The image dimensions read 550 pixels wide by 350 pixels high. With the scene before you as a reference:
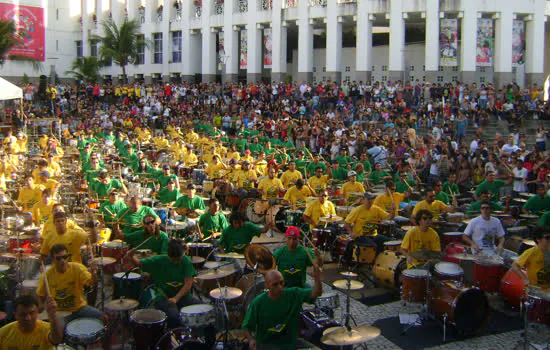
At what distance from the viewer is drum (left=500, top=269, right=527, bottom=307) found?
9758 millimetres

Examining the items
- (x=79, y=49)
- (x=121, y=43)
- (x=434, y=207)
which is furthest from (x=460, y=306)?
(x=79, y=49)

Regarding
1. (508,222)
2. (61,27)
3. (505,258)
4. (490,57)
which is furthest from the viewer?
(61,27)

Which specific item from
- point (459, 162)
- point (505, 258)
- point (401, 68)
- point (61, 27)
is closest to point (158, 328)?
point (505, 258)

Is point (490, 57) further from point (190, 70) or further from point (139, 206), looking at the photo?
point (139, 206)

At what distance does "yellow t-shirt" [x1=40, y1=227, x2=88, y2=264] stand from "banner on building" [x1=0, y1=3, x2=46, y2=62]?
51267mm

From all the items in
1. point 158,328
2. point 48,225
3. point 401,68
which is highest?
point 401,68

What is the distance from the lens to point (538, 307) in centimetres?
875

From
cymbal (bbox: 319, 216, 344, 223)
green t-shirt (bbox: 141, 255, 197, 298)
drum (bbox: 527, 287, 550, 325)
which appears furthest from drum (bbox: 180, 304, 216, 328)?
cymbal (bbox: 319, 216, 344, 223)

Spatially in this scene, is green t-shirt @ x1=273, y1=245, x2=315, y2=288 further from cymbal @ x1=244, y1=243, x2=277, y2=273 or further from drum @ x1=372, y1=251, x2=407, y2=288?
drum @ x1=372, y1=251, x2=407, y2=288

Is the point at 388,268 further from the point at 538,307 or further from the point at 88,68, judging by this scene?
the point at 88,68

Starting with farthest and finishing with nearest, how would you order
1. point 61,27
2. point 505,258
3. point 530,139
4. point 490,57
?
1. point 61,27
2. point 490,57
3. point 530,139
4. point 505,258

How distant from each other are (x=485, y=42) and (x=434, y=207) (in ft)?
86.7

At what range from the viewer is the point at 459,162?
68.3 ft

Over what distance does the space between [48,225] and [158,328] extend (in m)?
4.23
